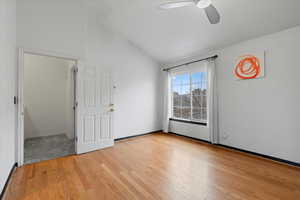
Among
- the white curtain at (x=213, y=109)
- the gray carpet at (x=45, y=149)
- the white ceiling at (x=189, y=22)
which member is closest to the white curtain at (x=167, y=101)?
the white ceiling at (x=189, y=22)

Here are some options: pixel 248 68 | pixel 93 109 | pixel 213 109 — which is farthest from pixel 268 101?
pixel 93 109

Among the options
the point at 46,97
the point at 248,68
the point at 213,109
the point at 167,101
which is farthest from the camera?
the point at 167,101

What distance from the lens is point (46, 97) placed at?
4359 mm

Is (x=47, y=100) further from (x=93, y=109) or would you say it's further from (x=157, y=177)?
(x=157, y=177)

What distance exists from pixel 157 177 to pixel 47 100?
4.28 metres

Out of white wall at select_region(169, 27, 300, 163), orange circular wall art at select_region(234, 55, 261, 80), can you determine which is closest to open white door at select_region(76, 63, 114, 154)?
white wall at select_region(169, 27, 300, 163)

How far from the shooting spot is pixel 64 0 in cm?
292

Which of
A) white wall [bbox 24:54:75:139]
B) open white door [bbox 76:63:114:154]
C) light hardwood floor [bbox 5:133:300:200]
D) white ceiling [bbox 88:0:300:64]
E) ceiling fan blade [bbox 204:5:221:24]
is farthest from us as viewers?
white wall [bbox 24:54:75:139]

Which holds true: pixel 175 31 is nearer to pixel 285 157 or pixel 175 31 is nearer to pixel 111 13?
pixel 111 13

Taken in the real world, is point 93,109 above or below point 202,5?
below

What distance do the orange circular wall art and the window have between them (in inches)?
32.7

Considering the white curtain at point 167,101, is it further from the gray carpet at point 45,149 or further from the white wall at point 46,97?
the white wall at point 46,97

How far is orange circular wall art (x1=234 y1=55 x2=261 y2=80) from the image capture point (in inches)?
109

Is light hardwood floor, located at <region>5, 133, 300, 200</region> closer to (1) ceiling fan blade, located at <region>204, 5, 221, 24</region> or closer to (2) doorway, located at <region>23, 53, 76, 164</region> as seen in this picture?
(2) doorway, located at <region>23, 53, 76, 164</region>
